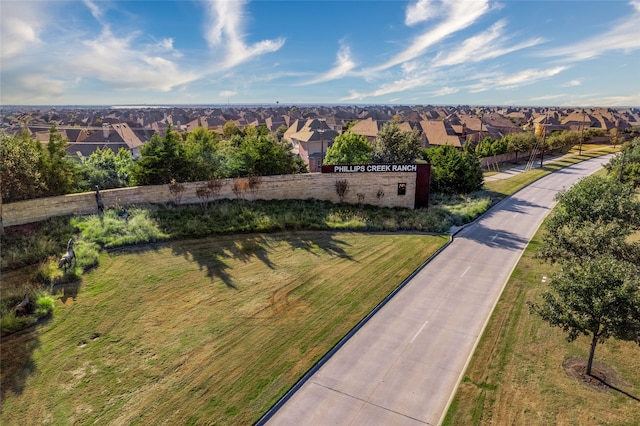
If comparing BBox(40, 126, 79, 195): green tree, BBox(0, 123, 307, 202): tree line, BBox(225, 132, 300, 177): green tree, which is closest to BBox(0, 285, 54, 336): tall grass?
BBox(0, 123, 307, 202): tree line

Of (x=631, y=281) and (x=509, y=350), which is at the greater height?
(x=631, y=281)

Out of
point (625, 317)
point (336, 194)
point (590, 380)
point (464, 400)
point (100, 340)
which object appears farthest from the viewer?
point (336, 194)

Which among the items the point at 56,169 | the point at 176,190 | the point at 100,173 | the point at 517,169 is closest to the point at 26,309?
the point at 56,169

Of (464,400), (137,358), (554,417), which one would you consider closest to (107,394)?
(137,358)

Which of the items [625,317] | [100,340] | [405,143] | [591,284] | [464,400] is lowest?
[464,400]

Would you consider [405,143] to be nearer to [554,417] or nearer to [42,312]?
[554,417]

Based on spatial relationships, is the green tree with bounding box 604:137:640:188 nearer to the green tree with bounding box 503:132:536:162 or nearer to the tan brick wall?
the tan brick wall
